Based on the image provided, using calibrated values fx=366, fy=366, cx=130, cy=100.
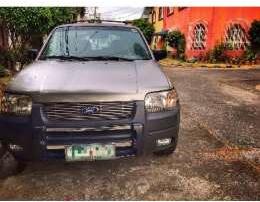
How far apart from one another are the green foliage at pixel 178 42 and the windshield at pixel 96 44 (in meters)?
17.1

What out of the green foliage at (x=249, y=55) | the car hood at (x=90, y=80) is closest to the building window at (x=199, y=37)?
the green foliage at (x=249, y=55)

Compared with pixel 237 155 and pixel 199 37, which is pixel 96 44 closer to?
pixel 237 155

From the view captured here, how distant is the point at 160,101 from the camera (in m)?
3.86

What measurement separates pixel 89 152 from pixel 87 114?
1.24ft

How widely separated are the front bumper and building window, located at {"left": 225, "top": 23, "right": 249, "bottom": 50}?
56.1ft

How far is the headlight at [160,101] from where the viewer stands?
3.80 metres

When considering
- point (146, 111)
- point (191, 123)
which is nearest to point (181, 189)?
point (146, 111)

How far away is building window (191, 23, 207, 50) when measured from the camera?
2066 cm

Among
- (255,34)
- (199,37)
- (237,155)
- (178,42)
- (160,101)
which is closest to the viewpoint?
(160,101)

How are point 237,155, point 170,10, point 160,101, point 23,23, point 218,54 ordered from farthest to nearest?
point 170,10, point 218,54, point 23,23, point 237,155, point 160,101

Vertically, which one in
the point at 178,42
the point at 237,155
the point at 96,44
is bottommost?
the point at 237,155

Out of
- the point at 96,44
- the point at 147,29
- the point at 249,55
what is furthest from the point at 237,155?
the point at 147,29

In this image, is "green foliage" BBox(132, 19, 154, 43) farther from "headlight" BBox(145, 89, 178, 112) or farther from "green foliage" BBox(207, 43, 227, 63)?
"headlight" BBox(145, 89, 178, 112)
